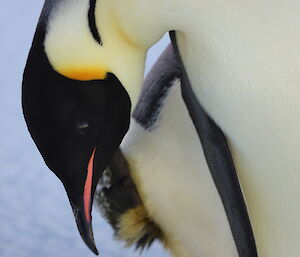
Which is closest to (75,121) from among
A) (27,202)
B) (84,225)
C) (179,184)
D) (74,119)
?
(74,119)

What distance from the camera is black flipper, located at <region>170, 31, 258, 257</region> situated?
1.00 metres

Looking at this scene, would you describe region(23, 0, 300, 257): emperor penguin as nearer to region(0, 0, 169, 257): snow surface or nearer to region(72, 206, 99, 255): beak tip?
region(72, 206, 99, 255): beak tip

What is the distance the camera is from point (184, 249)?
1.33 metres

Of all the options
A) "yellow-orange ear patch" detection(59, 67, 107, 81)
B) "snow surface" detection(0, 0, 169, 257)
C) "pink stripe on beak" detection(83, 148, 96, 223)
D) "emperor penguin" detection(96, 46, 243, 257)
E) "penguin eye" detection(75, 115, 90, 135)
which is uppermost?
A: "yellow-orange ear patch" detection(59, 67, 107, 81)

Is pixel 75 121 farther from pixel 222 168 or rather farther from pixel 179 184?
pixel 179 184

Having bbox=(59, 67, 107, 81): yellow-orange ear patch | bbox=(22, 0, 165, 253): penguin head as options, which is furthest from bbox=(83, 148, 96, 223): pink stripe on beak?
bbox=(59, 67, 107, 81): yellow-orange ear patch

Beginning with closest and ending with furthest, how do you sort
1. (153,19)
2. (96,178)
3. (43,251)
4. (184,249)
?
(153,19), (96,178), (184,249), (43,251)

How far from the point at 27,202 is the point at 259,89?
939 mm

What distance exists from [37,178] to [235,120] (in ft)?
2.96

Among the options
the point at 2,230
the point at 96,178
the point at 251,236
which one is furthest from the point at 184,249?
the point at 2,230

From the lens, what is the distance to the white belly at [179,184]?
46.6 inches

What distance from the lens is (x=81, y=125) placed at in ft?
3.17

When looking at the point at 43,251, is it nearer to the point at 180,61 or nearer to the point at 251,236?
the point at 251,236

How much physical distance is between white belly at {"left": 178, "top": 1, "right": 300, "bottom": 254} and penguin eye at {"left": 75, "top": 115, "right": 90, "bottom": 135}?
0.47 feet
